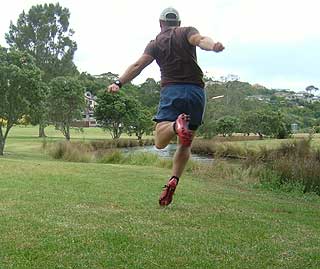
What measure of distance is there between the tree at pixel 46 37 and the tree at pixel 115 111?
1646 centimetres

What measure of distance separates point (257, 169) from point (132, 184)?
659 cm

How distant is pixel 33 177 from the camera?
10727mm

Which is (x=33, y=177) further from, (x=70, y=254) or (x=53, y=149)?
(x=53, y=149)

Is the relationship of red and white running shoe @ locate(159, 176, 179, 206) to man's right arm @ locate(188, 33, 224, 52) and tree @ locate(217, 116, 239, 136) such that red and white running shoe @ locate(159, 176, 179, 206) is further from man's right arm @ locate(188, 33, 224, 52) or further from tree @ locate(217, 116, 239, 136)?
tree @ locate(217, 116, 239, 136)

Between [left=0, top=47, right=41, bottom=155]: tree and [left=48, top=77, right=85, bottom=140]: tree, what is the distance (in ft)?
29.5

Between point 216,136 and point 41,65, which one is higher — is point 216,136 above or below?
below

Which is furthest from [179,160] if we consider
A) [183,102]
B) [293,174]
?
[293,174]

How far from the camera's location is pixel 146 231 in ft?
17.7

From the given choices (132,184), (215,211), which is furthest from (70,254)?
(132,184)

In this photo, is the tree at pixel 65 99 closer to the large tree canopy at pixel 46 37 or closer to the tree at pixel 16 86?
the tree at pixel 16 86

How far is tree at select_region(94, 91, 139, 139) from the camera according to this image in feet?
118

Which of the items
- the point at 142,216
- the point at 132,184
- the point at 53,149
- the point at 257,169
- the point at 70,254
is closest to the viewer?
the point at 70,254

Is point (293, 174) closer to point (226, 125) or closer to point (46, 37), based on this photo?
point (226, 125)

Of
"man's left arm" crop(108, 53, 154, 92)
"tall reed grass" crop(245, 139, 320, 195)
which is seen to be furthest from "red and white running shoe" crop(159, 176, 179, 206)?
"tall reed grass" crop(245, 139, 320, 195)
